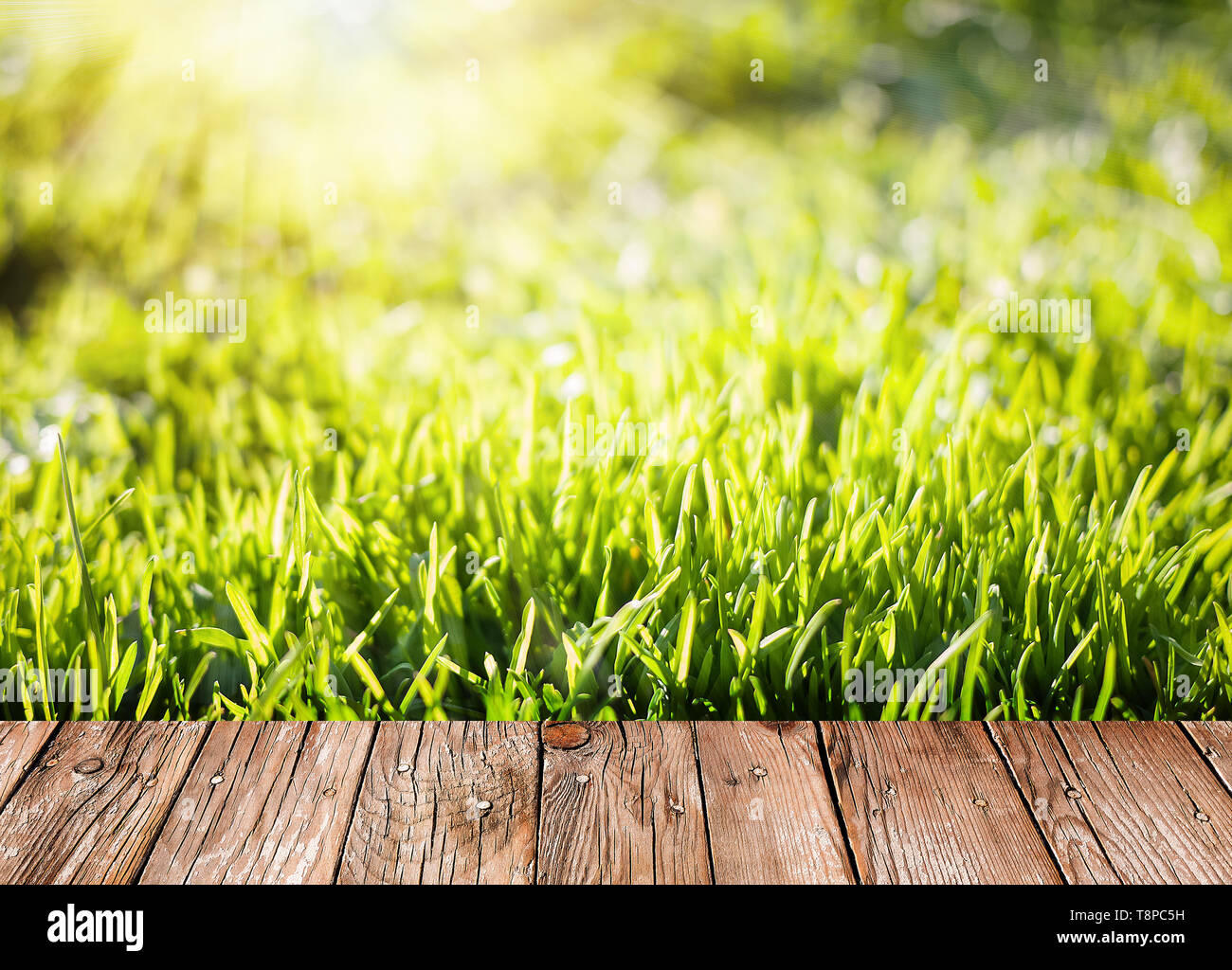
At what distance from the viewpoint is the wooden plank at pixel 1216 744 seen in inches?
57.9

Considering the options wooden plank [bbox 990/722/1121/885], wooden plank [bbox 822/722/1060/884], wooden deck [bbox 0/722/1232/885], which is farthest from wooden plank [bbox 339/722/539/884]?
wooden plank [bbox 990/722/1121/885]

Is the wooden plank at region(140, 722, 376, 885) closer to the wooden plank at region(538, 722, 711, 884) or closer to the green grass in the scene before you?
the green grass

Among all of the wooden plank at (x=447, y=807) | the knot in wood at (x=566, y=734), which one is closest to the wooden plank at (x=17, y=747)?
the wooden plank at (x=447, y=807)

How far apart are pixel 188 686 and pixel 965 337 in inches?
76.4

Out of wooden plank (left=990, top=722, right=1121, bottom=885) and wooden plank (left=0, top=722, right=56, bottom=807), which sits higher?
wooden plank (left=990, top=722, right=1121, bottom=885)

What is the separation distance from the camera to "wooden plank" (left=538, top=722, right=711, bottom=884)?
128 cm

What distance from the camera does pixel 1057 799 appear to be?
1.40m

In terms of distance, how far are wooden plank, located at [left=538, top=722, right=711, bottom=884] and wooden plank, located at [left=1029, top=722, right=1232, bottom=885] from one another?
539 millimetres

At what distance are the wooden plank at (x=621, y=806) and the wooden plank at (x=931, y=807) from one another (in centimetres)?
21

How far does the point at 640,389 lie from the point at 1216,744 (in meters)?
1.33

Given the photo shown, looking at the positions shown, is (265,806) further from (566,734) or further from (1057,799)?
(1057,799)

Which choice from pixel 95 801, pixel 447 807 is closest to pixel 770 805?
pixel 447 807

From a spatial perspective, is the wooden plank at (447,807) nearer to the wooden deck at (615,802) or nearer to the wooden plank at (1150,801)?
the wooden deck at (615,802)
